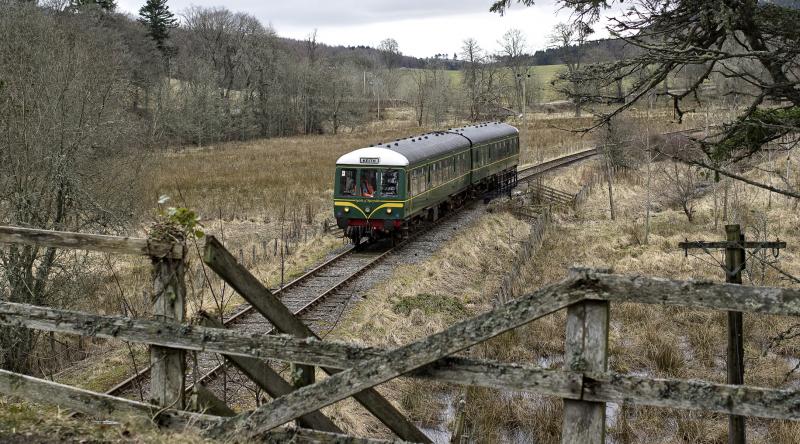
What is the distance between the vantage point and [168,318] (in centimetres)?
383

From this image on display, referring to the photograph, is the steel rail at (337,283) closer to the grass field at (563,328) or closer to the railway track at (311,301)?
the railway track at (311,301)

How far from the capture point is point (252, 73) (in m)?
70.2

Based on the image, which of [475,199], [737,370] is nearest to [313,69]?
[475,199]

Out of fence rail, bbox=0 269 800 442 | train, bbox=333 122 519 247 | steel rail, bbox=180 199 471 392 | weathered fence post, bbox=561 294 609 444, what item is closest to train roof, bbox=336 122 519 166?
train, bbox=333 122 519 247

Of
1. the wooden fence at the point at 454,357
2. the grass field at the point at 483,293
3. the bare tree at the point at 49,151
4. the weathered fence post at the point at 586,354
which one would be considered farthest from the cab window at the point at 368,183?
the weathered fence post at the point at 586,354

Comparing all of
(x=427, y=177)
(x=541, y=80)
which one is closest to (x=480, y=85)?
(x=541, y=80)

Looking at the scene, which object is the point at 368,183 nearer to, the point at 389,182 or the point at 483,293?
the point at 389,182

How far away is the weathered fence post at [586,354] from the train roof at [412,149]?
50.5ft

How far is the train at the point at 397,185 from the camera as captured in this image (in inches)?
731

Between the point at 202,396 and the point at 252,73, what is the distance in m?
69.3

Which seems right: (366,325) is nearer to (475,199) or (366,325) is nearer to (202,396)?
(202,396)

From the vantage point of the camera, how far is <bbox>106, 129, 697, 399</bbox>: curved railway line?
930cm

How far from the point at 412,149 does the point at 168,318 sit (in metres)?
16.3

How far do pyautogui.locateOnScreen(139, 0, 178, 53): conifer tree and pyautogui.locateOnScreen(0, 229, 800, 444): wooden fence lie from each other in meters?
66.7
